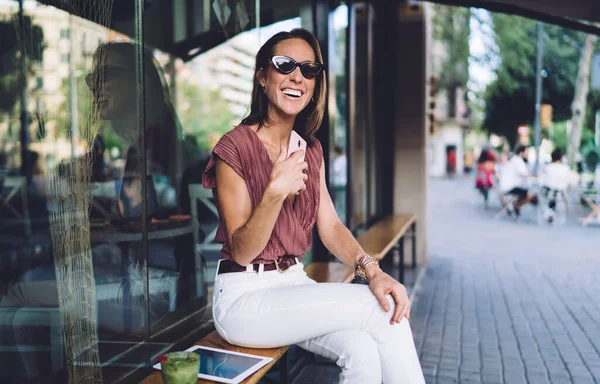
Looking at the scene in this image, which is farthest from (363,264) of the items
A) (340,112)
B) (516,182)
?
(516,182)

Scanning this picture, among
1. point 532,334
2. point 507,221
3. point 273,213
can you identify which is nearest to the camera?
point 273,213

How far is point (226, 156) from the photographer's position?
2.09m

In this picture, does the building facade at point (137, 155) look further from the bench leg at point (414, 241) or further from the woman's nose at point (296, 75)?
the woman's nose at point (296, 75)

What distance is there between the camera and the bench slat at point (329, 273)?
142 inches

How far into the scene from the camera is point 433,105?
8633 mm

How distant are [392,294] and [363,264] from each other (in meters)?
0.25

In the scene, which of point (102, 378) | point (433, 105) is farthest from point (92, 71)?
point (433, 105)

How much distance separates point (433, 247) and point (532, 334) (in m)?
4.76

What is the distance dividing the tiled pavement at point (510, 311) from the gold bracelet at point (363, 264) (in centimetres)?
184

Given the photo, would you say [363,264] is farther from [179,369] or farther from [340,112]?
[340,112]

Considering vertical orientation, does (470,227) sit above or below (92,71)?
below

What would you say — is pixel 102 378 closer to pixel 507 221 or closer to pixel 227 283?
pixel 227 283

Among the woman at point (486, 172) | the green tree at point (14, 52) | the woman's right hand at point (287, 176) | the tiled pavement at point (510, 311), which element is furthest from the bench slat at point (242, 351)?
the woman at point (486, 172)

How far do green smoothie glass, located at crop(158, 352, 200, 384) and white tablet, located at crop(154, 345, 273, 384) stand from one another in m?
0.22
